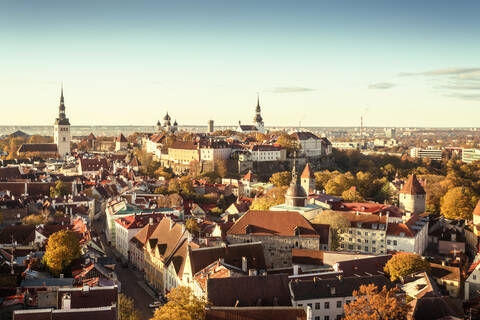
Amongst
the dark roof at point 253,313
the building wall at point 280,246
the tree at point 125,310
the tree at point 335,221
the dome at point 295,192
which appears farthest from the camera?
the dome at point 295,192

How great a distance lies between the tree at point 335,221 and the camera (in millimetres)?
45366

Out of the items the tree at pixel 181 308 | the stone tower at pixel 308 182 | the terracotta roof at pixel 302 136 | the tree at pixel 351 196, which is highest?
the terracotta roof at pixel 302 136

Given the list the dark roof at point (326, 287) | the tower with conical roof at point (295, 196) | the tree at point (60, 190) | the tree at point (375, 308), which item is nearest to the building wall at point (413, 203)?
the tower with conical roof at point (295, 196)

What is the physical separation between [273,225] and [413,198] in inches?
1060

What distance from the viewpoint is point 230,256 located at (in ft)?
110

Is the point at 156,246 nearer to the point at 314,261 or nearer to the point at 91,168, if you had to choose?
the point at 314,261

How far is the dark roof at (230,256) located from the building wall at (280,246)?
4550 mm

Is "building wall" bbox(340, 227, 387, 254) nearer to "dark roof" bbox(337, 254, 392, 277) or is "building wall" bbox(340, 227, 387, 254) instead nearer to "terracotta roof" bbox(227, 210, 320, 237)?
"dark roof" bbox(337, 254, 392, 277)

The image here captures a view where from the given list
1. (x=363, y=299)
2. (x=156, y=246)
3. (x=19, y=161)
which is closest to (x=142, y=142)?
(x=19, y=161)

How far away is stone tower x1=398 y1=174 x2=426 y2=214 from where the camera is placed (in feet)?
198

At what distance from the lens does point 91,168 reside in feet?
299

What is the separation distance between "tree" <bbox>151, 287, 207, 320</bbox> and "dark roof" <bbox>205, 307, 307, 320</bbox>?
1.70 ft

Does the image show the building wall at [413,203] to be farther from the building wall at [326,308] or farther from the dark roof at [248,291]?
the dark roof at [248,291]

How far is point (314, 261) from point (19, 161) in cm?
8615
